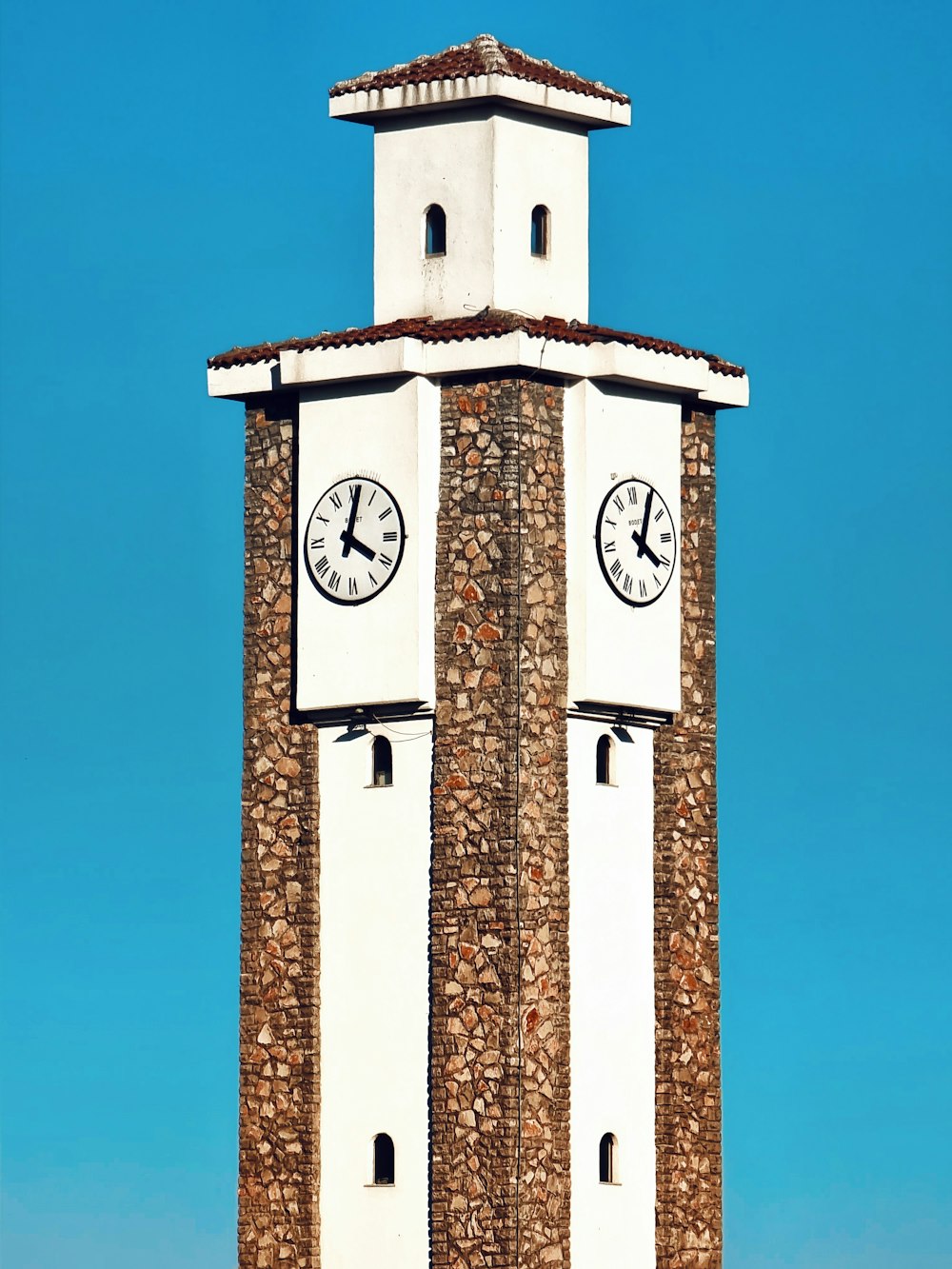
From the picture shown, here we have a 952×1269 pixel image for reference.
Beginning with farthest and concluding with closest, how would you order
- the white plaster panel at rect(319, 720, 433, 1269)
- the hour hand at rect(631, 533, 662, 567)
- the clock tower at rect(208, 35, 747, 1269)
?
1. the hour hand at rect(631, 533, 662, 567)
2. the white plaster panel at rect(319, 720, 433, 1269)
3. the clock tower at rect(208, 35, 747, 1269)

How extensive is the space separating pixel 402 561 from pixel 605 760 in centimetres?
393

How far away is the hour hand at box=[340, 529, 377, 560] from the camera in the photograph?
2994 inches

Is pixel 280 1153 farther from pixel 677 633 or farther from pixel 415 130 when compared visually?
pixel 415 130

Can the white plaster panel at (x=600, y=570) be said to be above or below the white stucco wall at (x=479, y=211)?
below

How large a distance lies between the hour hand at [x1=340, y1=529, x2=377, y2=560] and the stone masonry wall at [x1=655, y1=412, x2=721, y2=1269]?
4786mm

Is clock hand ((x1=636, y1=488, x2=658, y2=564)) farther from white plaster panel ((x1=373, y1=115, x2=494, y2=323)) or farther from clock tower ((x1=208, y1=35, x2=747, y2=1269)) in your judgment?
white plaster panel ((x1=373, y1=115, x2=494, y2=323))

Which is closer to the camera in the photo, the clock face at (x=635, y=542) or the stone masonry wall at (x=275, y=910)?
the clock face at (x=635, y=542)

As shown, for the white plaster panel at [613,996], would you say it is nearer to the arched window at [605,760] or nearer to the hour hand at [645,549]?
the arched window at [605,760]

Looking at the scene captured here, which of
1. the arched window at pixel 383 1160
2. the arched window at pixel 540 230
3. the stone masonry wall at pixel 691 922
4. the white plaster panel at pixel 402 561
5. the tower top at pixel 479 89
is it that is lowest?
the arched window at pixel 383 1160

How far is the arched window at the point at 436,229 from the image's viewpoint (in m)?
77.2

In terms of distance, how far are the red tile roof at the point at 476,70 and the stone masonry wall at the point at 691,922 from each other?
497cm

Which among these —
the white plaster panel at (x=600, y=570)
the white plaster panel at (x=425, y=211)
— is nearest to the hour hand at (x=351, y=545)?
the white plaster panel at (x=600, y=570)

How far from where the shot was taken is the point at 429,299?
253 ft

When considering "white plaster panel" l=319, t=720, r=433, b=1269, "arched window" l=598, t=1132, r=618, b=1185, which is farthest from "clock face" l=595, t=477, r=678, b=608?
"arched window" l=598, t=1132, r=618, b=1185
